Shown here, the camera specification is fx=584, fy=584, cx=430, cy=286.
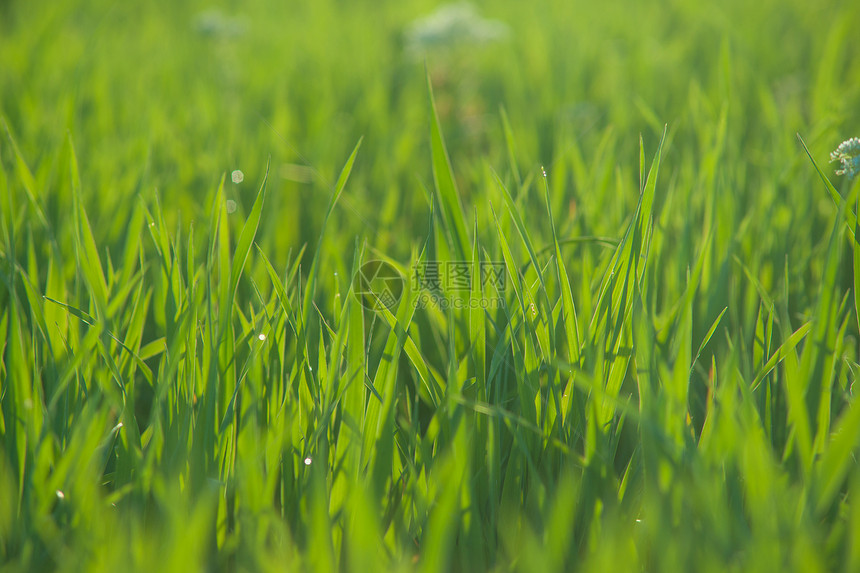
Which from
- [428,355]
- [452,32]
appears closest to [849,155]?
[428,355]

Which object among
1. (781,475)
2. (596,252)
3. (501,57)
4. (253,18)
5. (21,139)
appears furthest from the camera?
(253,18)

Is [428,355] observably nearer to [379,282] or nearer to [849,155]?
[379,282]

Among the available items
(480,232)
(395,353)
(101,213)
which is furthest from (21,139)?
(395,353)

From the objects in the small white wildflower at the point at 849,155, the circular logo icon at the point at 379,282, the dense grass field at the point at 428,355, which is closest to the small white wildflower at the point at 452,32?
the dense grass field at the point at 428,355

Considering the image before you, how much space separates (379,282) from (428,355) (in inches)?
6.9

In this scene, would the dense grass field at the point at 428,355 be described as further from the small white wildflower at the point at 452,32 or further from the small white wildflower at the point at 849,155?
the small white wildflower at the point at 452,32

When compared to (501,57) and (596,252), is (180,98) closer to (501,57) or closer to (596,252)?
(501,57)

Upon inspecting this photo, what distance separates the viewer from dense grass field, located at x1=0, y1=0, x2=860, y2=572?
1.63ft

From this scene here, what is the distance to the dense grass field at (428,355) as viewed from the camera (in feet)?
1.63

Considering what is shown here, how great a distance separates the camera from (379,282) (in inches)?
Result: 38.0

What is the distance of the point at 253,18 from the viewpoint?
125 inches

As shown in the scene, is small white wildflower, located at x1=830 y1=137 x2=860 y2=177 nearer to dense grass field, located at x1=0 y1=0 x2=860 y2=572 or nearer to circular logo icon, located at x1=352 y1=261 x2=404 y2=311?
dense grass field, located at x1=0 y1=0 x2=860 y2=572

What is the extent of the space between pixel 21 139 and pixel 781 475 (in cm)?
161

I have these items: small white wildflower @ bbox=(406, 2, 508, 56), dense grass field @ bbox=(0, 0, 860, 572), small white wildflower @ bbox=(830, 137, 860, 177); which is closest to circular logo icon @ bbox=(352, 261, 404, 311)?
dense grass field @ bbox=(0, 0, 860, 572)
